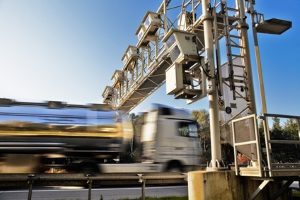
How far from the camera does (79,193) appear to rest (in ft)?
23.9

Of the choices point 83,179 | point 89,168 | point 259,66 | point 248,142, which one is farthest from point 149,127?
point 248,142

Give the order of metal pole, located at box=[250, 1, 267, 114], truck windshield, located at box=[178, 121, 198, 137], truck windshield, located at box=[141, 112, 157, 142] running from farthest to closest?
truck windshield, located at box=[178, 121, 198, 137] < truck windshield, located at box=[141, 112, 157, 142] < metal pole, located at box=[250, 1, 267, 114]

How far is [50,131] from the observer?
9.09m

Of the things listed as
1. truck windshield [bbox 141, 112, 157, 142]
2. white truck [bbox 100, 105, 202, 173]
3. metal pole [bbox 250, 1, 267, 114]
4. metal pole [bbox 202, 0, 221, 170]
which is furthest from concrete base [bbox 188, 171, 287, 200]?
truck windshield [bbox 141, 112, 157, 142]

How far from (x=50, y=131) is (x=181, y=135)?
486cm

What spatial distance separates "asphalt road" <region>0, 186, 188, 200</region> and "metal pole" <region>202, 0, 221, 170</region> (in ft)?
5.96

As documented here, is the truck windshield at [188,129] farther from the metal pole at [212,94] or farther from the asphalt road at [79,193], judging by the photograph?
the metal pole at [212,94]

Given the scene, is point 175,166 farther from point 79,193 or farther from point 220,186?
point 79,193

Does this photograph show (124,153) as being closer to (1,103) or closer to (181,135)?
(181,135)

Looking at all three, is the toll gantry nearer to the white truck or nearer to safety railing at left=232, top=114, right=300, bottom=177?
safety railing at left=232, top=114, right=300, bottom=177

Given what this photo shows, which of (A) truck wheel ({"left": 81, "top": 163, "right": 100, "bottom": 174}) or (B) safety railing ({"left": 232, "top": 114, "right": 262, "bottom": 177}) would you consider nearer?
(B) safety railing ({"left": 232, "top": 114, "right": 262, "bottom": 177})

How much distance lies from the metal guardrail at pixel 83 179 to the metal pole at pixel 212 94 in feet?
4.01

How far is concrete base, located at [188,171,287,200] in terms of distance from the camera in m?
6.55

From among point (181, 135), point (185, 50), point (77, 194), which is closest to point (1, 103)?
point (77, 194)
